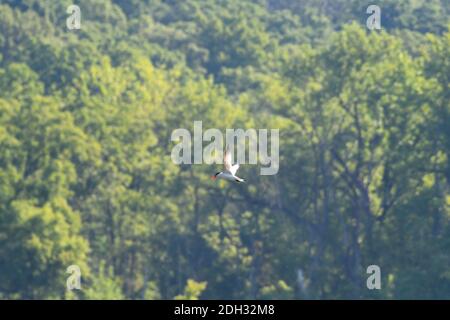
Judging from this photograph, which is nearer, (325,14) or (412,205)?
(412,205)

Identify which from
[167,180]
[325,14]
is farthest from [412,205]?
[325,14]

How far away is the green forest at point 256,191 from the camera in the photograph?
67.3 m

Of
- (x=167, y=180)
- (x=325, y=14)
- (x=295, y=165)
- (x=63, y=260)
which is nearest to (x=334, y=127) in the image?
(x=295, y=165)

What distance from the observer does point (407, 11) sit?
10056cm

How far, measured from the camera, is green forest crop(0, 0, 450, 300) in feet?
221

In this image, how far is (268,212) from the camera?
230 ft

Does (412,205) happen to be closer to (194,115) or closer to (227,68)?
(194,115)

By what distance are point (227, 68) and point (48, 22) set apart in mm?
10269

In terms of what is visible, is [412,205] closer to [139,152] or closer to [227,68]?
[139,152]

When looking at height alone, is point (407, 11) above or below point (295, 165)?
above

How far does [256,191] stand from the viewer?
230ft
